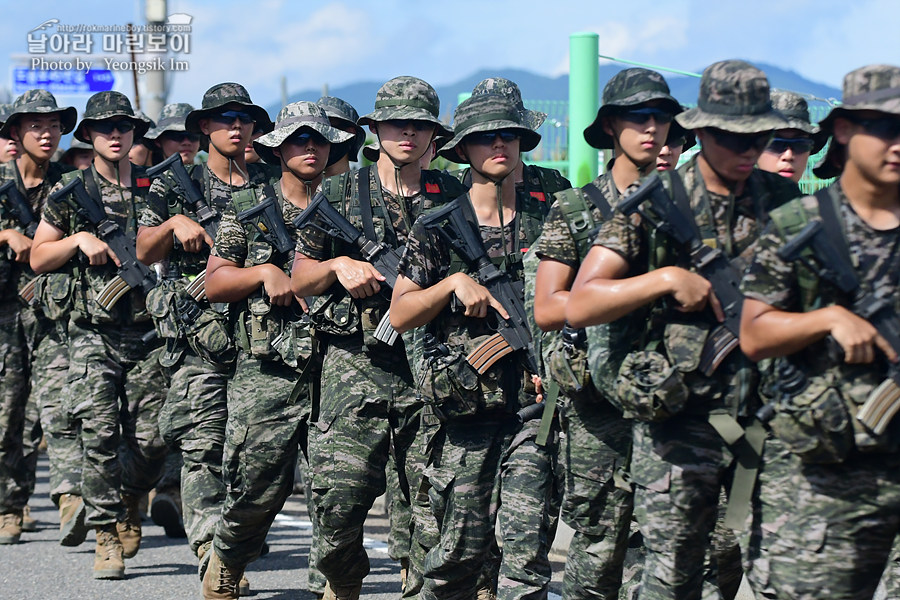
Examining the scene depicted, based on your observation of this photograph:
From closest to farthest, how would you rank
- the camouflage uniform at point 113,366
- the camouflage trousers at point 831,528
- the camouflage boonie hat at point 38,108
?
the camouflage trousers at point 831,528 < the camouflage uniform at point 113,366 < the camouflage boonie hat at point 38,108

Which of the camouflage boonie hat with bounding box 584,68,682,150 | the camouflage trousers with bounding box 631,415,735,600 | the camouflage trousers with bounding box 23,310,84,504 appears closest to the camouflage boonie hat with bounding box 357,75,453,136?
the camouflage boonie hat with bounding box 584,68,682,150

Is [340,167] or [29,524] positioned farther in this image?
[29,524]

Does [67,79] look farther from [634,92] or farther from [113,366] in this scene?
[634,92]

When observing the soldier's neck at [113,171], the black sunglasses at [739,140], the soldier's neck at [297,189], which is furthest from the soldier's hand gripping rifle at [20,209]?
the black sunglasses at [739,140]

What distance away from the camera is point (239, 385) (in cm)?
786

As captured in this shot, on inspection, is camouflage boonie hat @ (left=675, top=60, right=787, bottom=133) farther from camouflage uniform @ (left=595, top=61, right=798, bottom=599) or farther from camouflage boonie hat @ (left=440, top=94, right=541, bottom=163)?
camouflage boonie hat @ (left=440, top=94, right=541, bottom=163)

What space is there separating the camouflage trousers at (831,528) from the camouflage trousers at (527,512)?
1.48 metres

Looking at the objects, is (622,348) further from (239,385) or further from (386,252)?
(239,385)

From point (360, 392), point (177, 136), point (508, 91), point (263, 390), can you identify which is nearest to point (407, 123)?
point (508, 91)

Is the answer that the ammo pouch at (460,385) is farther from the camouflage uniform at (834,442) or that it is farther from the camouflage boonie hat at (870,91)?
the camouflage boonie hat at (870,91)

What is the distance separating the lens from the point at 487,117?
655cm

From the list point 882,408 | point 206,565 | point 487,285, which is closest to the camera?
point 882,408

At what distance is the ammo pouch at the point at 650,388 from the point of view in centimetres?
509

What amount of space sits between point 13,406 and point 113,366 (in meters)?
1.48
